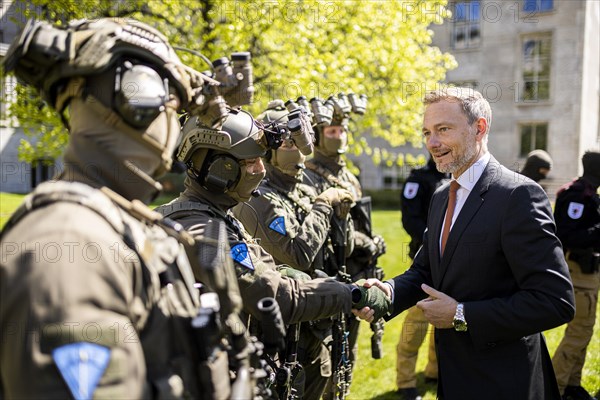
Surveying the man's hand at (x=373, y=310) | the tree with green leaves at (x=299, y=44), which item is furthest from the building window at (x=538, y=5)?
the man's hand at (x=373, y=310)

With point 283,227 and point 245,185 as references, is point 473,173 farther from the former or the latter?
point 283,227

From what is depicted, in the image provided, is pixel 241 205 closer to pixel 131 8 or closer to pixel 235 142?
pixel 235 142

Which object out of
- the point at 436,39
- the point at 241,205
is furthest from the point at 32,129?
the point at 436,39

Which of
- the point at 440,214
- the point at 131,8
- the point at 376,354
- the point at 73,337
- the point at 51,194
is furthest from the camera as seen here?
the point at 131,8

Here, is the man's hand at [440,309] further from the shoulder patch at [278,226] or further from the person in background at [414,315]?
the person in background at [414,315]

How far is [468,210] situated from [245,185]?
1.25m

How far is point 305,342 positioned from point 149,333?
109 inches

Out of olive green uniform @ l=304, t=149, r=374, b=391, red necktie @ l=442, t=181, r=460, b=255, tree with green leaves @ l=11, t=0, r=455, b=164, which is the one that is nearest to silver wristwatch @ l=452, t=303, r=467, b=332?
red necktie @ l=442, t=181, r=460, b=255

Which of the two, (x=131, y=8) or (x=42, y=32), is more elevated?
(x=131, y=8)

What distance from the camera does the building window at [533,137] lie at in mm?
24688

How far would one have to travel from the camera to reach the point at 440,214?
128 inches

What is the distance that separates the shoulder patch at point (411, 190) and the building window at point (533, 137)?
834 inches

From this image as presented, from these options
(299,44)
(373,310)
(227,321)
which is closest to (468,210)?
(373,310)

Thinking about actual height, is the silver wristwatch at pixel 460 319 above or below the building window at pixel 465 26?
below
